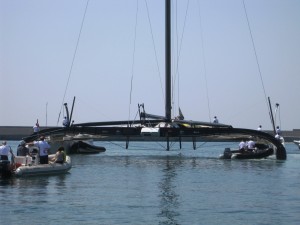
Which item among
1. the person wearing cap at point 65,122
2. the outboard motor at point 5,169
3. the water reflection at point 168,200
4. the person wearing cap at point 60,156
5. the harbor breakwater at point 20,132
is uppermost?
the harbor breakwater at point 20,132

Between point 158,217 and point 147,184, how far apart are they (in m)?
10.5

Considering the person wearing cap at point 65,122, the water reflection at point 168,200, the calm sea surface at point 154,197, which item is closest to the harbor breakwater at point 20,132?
the person wearing cap at point 65,122

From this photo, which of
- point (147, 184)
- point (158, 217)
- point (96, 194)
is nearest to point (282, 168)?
point (147, 184)

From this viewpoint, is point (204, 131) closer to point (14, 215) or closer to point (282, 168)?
point (282, 168)

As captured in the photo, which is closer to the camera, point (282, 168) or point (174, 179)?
point (174, 179)

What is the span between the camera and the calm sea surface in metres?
22.3

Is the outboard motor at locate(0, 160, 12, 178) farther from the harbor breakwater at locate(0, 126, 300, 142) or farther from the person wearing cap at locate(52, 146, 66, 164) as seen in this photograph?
the harbor breakwater at locate(0, 126, 300, 142)

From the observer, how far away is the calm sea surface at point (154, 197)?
22266 mm

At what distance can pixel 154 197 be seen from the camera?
27.5 metres

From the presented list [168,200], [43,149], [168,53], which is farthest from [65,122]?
[168,200]

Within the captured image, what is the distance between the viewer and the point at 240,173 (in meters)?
39.9

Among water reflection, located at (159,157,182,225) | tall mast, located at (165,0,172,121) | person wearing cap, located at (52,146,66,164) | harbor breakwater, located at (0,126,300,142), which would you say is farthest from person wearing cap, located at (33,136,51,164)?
harbor breakwater, located at (0,126,300,142)

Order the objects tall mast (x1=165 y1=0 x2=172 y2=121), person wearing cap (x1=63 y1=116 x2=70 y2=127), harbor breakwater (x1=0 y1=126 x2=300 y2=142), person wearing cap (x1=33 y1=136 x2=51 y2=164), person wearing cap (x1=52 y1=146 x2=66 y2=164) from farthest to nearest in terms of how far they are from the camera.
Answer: harbor breakwater (x1=0 y1=126 x2=300 y2=142), tall mast (x1=165 y1=0 x2=172 y2=121), person wearing cap (x1=63 y1=116 x2=70 y2=127), person wearing cap (x1=52 y1=146 x2=66 y2=164), person wearing cap (x1=33 y1=136 x2=51 y2=164)

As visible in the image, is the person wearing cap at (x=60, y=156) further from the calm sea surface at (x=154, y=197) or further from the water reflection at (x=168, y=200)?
the water reflection at (x=168, y=200)
